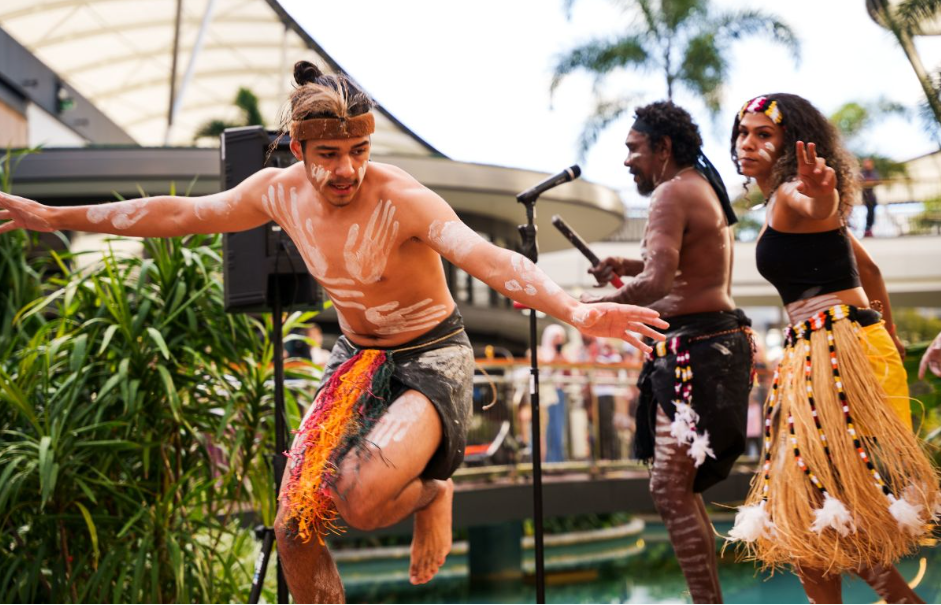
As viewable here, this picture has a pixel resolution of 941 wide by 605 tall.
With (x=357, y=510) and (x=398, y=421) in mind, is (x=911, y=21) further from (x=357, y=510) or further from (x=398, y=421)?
(x=357, y=510)

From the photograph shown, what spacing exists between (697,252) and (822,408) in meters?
0.62

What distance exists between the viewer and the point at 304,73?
7.64ft

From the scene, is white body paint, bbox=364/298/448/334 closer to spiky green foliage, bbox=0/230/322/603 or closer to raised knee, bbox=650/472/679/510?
raised knee, bbox=650/472/679/510

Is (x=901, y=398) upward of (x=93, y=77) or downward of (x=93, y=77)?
downward

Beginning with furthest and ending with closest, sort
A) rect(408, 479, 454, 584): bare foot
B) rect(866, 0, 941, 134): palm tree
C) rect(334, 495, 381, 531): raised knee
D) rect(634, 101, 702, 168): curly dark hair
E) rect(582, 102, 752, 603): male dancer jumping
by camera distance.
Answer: rect(866, 0, 941, 134): palm tree, rect(634, 101, 702, 168): curly dark hair, rect(582, 102, 752, 603): male dancer jumping, rect(408, 479, 454, 584): bare foot, rect(334, 495, 381, 531): raised knee

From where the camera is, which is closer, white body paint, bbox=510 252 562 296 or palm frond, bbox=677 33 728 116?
white body paint, bbox=510 252 562 296

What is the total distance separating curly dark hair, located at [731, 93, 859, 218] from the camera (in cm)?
264

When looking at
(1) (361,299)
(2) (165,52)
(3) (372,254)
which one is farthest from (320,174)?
(2) (165,52)

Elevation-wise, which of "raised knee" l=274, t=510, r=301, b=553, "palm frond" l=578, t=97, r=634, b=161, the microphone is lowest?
"raised knee" l=274, t=510, r=301, b=553

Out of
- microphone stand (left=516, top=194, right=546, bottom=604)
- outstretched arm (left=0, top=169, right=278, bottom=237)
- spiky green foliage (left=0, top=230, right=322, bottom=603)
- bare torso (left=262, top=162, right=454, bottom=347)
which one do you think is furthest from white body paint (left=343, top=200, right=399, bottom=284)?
spiky green foliage (left=0, top=230, right=322, bottom=603)

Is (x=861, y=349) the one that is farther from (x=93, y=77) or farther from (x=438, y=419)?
(x=93, y=77)

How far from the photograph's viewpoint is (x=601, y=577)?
316 inches

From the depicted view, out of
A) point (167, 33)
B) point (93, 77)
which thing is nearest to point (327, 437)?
point (167, 33)

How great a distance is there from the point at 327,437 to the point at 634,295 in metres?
1.01
